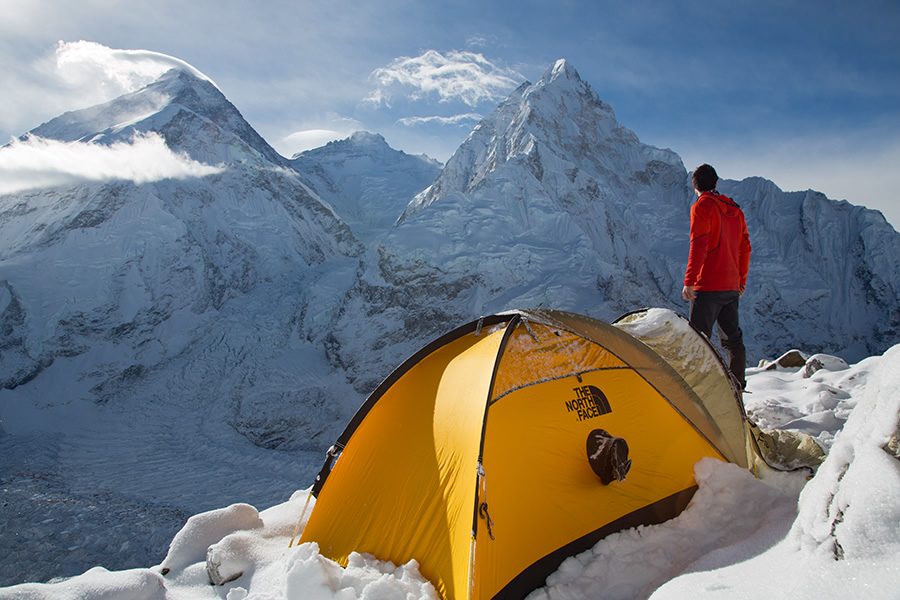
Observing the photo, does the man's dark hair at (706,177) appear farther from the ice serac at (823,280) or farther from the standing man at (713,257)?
the ice serac at (823,280)

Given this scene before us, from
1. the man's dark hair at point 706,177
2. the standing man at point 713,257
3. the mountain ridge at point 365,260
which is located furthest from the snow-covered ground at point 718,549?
the mountain ridge at point 365,260

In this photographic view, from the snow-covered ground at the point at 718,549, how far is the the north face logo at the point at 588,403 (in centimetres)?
85

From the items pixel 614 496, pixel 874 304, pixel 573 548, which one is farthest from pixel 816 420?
pixel 874 304

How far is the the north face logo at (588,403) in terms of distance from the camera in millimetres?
3615

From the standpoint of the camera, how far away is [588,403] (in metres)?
3.66

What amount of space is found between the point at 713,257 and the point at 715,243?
→ 14cm

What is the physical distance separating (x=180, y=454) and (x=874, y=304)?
206 ft

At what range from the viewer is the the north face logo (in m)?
3.62

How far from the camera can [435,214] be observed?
40.8m

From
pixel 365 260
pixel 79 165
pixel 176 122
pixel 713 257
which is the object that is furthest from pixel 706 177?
pixel 176 122

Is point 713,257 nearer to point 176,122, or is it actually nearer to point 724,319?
point 724,319

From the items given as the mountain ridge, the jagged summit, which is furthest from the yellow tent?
the jagged summit

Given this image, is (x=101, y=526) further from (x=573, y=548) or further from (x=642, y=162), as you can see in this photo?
(x=642, y=162)

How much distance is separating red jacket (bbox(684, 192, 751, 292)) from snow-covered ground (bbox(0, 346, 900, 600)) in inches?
68.2
